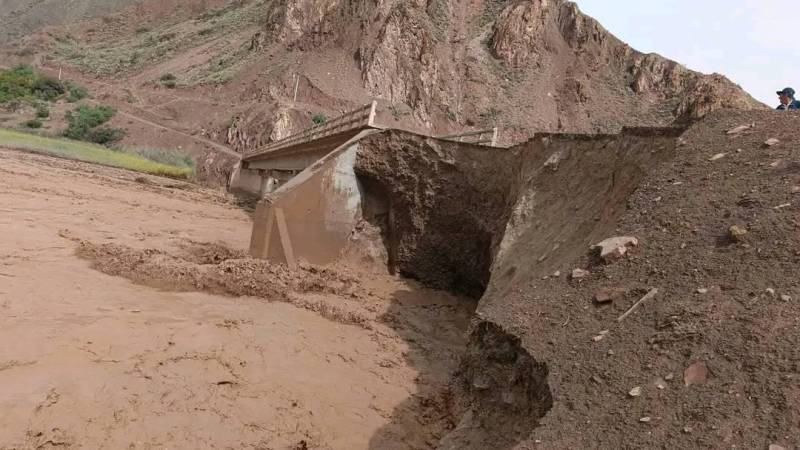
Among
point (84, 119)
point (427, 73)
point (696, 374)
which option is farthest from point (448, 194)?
point (84, 119)

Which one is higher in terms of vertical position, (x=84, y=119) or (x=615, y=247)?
(x=615, y=247)

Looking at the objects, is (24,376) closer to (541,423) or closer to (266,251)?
(541,423)

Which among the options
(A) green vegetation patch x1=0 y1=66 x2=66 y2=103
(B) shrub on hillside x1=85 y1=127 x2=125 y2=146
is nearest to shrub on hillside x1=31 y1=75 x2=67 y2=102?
(A) green vegetation patch x1=0 y1=66 x2=66 y2=103

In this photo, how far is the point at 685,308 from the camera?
3.30 meters

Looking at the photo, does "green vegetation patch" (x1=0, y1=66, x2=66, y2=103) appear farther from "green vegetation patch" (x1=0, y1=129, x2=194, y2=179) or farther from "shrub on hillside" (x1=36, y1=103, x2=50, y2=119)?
"green vegetation patch" (x1=0, y1=129, x2=194, y2=179)

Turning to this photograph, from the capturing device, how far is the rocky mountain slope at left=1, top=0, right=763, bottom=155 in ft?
154

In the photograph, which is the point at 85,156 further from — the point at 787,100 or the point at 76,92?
the point at 787,100

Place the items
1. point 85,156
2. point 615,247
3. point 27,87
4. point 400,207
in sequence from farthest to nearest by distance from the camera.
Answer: point 27,87, point 85,156, point 400,207, point 615,247

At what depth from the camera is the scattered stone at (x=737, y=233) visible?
370 centimetres

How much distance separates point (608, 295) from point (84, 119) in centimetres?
5167

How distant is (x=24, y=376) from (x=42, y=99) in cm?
5863

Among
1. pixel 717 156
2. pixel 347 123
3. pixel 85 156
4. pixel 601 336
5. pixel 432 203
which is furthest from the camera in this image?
pixel 85 156

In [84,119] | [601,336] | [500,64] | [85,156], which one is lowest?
[85,156]

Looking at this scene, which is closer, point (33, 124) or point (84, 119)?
point (33, 124)
